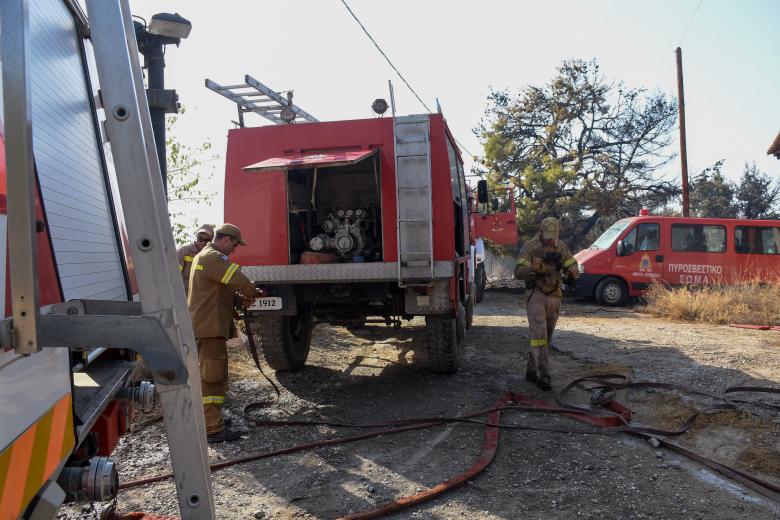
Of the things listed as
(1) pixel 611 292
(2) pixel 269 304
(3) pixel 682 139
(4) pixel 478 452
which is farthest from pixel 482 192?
(3) pixel 682 139

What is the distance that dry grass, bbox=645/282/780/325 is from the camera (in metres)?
10.2

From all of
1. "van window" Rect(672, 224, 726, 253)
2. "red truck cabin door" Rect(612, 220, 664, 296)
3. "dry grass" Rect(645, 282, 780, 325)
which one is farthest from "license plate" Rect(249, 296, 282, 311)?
"van window" Rect(672, 224, 726, 253)

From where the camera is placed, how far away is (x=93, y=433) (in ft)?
7.59

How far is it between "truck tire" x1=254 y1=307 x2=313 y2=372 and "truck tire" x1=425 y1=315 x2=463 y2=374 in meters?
1.34

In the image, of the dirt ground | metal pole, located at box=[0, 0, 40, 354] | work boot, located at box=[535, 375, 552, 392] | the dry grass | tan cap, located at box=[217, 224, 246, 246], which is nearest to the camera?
metal pole, located at box=[0, 0, 40, 354]

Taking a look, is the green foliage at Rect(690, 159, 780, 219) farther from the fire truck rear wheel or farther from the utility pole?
the fire truck rear wheel

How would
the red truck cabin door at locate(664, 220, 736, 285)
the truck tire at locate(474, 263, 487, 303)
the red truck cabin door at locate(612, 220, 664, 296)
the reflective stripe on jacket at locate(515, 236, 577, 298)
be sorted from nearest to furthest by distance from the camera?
the reflective stripe on jacket at locate(515, 236, 577, 298)
the red truck cabin door at locate(664, 220, 736, 285)
the red truck cabin door at locate(612, 220, 664, 296)
the truck tire at locate(474, 263, 487, 303)

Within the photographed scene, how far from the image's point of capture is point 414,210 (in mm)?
5637

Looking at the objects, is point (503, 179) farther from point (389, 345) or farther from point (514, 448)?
point (514, 448)

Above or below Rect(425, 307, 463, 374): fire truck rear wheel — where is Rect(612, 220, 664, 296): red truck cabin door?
above

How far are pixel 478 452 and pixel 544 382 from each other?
1.87 m

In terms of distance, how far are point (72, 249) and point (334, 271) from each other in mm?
3568

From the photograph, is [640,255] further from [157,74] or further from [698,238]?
[157,74]

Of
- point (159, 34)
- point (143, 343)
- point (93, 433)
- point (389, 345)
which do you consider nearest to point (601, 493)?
point (93, 433)
